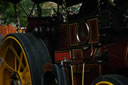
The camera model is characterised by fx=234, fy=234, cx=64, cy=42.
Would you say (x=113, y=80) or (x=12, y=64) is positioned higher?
(x=113, y=80)

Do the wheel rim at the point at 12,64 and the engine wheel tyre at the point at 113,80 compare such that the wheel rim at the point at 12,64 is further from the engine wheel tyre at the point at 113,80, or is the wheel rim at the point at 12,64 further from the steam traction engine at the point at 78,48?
the engine wheel tyre at the point at 113,80

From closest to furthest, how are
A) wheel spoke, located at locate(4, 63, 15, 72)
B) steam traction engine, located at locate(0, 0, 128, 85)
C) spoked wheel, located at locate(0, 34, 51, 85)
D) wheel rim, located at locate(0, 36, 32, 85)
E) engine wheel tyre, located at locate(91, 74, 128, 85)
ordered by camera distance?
engine wheel tyre, located at locate(91, 74, 128, 85) < steam traction engine, located at locate(0, 0, 128, 85) < spoked wheel, located at locate(0, 34, 51, 85) < wheel rim, located at locate(0, 36, 32, 85) < wheel spoke, located at locate(4, 63, 15, 72)

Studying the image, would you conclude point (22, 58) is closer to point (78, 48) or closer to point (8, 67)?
point (8, 67)

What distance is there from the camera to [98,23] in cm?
263

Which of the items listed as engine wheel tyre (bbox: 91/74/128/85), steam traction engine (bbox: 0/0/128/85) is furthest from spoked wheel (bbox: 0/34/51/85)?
engine wheel tyre (bbox: 91/74/128/85)

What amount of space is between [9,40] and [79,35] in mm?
1370

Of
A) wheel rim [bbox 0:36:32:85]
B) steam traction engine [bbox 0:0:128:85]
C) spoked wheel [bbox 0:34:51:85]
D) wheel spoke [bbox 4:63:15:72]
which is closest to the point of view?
steam traction engine [bbox 0:0:128:85]

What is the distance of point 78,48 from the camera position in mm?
2943

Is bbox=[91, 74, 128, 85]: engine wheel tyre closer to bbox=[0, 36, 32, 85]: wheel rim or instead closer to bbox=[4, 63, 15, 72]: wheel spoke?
bbox=[0, 36, 32, 85]: wheel rim

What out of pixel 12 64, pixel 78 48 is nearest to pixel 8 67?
pixel 12 64

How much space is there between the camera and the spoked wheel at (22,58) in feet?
10.4

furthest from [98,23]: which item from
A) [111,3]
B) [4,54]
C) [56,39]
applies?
[4,54]

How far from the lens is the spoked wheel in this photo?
3176 millimetres

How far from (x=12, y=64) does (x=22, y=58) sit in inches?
17.0
